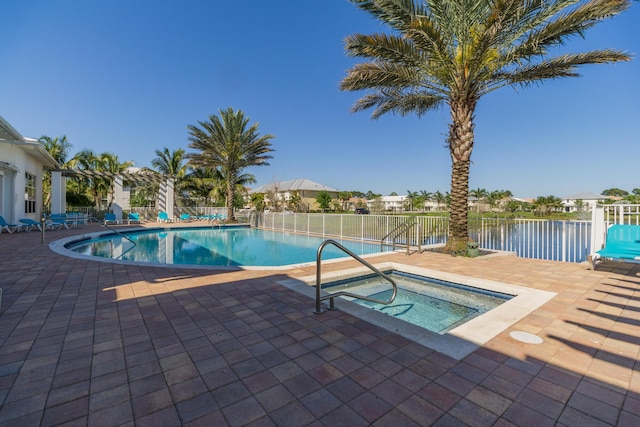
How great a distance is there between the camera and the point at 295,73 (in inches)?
736

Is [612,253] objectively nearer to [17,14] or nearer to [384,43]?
[384,43]

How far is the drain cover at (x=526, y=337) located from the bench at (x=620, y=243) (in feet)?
11.8

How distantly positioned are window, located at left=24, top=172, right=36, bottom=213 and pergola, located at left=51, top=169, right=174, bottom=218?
150 cm

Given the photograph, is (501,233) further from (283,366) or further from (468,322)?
(283,366)

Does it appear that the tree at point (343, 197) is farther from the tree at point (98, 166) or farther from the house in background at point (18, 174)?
the house in background at point (18, 174)

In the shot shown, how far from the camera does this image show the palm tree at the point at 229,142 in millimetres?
19656

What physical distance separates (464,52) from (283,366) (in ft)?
26.5

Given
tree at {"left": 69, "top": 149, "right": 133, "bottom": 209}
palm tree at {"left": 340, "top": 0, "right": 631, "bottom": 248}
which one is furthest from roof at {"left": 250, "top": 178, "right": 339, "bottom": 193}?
palm tree at {"left": 340, "top": 0, "right": 631, "bottom": 248}

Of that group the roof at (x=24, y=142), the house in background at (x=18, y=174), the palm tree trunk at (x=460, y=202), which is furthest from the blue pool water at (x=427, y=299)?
the house in background at (x=18, y=174)

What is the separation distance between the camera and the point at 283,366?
235 cm

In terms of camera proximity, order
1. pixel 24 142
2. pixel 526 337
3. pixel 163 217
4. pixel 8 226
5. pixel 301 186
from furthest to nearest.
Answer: pixel 301 186 < pixel 163 217 < pixel 8 226 < pixel 24 142 < pixel 526 337

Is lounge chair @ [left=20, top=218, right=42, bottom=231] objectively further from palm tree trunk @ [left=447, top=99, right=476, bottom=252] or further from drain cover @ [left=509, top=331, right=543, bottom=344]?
drain cover @ [left=509, top=331, right=543, bottom=344]

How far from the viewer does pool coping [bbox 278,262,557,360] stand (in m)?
2.73

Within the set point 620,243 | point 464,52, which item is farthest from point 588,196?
point 464,52
